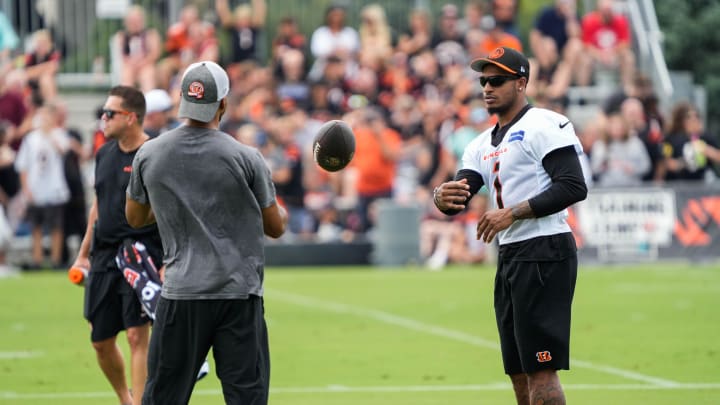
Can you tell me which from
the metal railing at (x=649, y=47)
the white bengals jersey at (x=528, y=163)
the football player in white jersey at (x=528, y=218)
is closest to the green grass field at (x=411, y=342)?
the football player in white jersey at (x=528, y=218)

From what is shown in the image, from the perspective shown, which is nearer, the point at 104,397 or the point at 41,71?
the point at 104,397

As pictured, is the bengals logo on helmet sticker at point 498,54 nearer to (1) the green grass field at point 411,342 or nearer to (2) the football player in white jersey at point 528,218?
(2) the football player in white jersey at point 528,218

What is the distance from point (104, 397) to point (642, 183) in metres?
13.9

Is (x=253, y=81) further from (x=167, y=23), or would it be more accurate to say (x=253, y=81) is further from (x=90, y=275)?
(x=90, y=275)

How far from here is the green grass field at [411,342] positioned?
1034 centimetres

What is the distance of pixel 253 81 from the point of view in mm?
24297

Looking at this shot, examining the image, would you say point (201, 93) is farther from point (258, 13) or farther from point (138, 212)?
point (258, 13)

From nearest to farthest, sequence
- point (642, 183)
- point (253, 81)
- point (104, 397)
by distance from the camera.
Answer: point (104, 397) → point (642, 183) → point (253, 81)

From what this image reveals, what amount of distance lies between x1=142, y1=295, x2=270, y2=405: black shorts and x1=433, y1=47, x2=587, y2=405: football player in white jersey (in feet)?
4.59

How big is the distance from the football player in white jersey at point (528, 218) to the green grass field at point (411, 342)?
260cm

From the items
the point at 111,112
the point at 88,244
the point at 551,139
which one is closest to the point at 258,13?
the point at 88,244

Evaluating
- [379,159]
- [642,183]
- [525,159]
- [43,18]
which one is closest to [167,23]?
[43,18]

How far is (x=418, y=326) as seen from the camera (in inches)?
576

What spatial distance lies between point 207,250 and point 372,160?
16.1 meters
